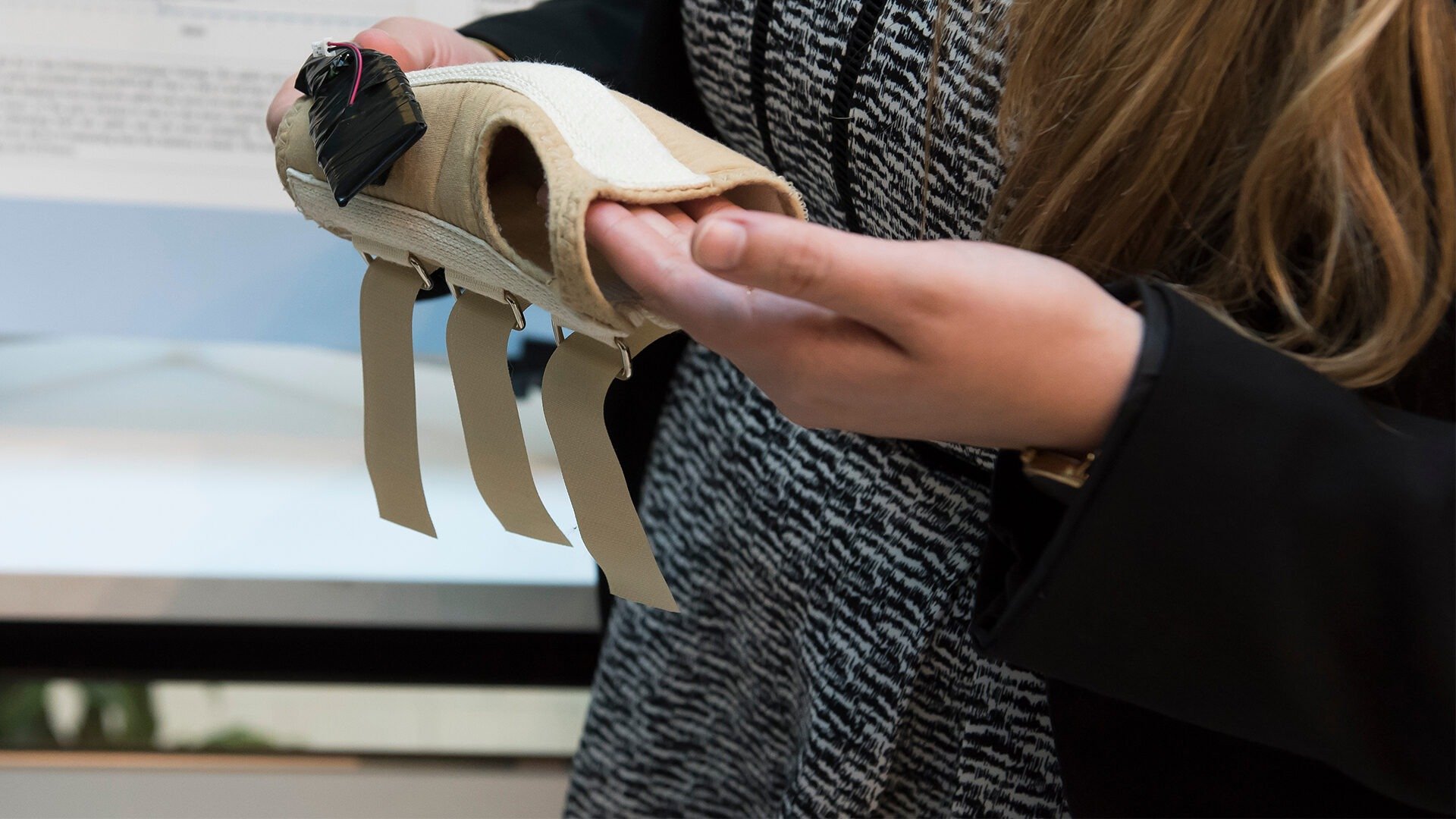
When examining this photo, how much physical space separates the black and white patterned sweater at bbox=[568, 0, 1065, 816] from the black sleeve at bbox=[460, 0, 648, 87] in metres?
0.05

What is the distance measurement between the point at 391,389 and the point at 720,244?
24cm

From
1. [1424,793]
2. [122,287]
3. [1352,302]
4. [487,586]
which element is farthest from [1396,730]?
[122,287]

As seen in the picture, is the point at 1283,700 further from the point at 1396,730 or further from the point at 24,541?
the point at 24,541

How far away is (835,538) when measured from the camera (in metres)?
0.43

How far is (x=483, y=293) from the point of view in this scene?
13.4 inches

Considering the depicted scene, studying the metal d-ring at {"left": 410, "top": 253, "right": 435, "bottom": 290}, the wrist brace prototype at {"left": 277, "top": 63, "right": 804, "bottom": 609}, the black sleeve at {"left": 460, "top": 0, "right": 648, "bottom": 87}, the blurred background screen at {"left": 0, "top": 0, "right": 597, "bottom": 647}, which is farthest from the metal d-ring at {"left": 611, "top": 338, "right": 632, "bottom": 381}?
the blurred background screen at {"left": 0, "top": 0, "right": 597, "bottom": 647}

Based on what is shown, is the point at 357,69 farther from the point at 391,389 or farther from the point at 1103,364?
the point at 1103,364

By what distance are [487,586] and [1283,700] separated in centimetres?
66

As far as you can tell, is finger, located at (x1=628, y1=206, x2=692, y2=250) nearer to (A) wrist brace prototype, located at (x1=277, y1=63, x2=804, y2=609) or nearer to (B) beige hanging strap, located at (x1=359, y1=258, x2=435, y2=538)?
(A) wrist brace prototype, located at (x1=277, y1=63, x2=804, y2=609)

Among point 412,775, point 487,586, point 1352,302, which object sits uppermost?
point 1352,302

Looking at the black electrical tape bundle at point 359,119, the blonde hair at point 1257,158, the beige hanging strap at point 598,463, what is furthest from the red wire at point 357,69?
the blonde hair at point 1257,158

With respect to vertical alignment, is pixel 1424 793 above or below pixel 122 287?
above

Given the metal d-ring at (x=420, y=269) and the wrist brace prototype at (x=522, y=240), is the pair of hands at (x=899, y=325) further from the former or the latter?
the metal d-ring at (x=420, y=269)

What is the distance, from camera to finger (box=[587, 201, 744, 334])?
25 cm
